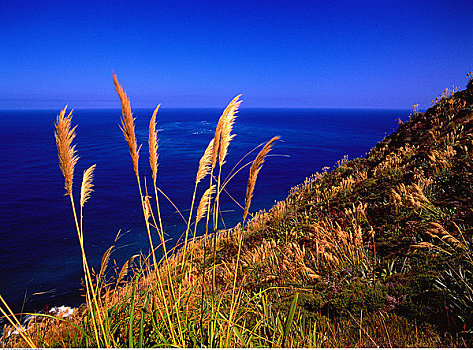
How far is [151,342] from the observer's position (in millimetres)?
2309

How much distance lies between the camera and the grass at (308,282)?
1984 mm

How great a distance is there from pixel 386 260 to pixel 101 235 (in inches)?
805

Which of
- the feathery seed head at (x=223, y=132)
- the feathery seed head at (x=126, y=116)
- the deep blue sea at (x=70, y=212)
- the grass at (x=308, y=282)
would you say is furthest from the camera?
the deep blue sea at (x=70, y=212)

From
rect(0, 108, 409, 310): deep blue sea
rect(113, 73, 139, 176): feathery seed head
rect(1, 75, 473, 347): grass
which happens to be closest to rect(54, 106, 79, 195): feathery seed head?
rect(1, 75, 473, 347): grass

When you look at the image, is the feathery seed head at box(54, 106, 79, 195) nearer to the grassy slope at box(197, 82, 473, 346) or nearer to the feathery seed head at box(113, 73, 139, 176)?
the feathery seed head at box(113, 73, 139, 176)

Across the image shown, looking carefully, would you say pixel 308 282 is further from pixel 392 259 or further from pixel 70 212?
pixel 70 212

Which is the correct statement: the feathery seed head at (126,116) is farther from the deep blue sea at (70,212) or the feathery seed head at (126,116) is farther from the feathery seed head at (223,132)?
the deep blue sea at (70,212)

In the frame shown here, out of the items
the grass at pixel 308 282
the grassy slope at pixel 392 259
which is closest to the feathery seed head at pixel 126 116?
the grass at pixel 308 282

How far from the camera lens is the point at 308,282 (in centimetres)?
419

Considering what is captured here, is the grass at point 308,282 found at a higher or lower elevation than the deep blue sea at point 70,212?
higher

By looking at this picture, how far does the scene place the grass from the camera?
6.51ft

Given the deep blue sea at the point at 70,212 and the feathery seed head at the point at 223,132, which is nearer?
the feathery seed head at the point at 223,132

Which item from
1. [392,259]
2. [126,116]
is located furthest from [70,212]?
[126,116]

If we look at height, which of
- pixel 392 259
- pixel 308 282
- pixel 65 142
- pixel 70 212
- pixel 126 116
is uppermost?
pixel 126 116
